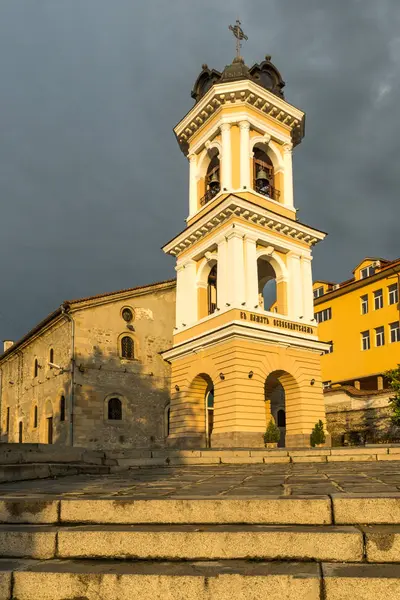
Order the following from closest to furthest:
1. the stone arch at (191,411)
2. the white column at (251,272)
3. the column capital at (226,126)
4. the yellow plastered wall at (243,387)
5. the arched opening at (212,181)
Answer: the yellow plastered wall at (243,387), the white column at (251,272), the stone arch at (191,411), the column capital at (226,126), the arched opening at (212,181)

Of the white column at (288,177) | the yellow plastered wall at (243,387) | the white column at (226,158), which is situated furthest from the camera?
the white column at (288,177)

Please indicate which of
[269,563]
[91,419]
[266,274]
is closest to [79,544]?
[269,563]

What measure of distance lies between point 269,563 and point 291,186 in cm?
2534

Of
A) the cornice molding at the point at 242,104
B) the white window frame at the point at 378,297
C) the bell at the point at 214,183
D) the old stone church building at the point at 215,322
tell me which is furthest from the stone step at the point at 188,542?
the white window frame at the point at 378,297

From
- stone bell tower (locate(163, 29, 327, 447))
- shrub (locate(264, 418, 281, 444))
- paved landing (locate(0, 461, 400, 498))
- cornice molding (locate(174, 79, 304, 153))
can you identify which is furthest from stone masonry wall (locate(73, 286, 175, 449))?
paved landing (locate(0, 461, 400, 498))

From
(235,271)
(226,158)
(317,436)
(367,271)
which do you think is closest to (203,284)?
(235,271)

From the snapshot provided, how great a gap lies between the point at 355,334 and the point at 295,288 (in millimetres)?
13968

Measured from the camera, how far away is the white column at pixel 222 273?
2348 centimetres

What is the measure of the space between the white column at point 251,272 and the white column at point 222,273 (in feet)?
3.09

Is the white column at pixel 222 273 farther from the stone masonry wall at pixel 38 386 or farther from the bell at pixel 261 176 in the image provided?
the stone masonry wall at pixel 38 386

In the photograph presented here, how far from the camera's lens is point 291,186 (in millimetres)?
27328

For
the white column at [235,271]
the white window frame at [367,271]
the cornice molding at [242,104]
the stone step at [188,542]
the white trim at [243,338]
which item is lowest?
the stone step at [188,542]

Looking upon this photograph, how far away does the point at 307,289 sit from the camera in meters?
25.5

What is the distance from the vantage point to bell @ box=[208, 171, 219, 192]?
26.7 meters
